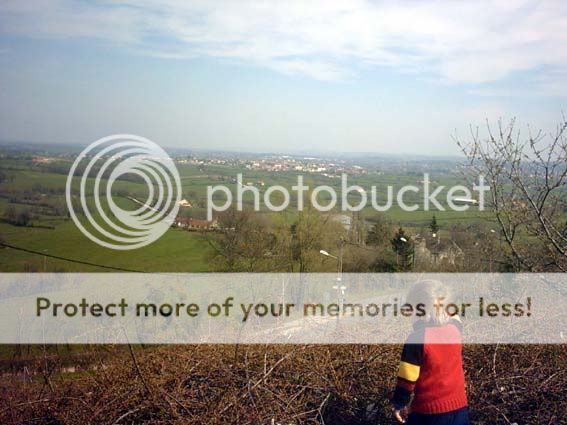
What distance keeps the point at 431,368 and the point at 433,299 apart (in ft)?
1.22

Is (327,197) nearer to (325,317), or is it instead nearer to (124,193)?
(124,193)

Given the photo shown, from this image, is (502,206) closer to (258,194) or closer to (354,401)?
(354,401)

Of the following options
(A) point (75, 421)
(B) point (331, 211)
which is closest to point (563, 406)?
(A) point (75, 421)

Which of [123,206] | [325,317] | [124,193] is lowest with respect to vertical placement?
[325,317]

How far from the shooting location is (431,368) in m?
2.49

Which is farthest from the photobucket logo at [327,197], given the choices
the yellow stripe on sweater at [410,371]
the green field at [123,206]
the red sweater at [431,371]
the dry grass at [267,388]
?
the yellow stripe on sweater at [410,371]

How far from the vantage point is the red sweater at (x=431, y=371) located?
2443 millimetres

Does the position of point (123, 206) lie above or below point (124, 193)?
below

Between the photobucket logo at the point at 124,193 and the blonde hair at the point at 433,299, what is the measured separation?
9.11 m

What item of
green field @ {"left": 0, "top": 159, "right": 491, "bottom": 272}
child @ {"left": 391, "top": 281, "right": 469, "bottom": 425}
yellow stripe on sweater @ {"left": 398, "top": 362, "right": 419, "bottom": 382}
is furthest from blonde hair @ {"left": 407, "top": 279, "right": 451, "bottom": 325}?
green field @ {"left": 0, "top": 159, "right": 491, "bottom": 272}

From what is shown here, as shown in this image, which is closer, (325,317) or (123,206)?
(325,317)

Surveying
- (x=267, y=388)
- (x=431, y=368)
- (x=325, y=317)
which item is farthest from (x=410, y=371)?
(x=325, y=317)

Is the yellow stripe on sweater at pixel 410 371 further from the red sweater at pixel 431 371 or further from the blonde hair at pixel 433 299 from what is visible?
the blonde hair at pixel 433 299

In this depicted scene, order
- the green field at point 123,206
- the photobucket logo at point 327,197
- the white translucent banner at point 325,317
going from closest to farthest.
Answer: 1. the white translucent banner at point 325,317
2. the green field at point 123,206
3. the photobucket logo at point 327,197
